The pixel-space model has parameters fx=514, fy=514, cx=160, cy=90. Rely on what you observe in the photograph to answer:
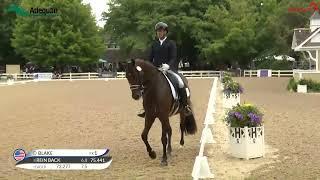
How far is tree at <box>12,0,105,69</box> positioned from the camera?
62.4 m

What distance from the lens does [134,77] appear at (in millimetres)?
8422

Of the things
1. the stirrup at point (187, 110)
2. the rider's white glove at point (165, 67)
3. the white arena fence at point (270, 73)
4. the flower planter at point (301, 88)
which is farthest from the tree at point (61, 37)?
the rider's white glove at point (165, 67)

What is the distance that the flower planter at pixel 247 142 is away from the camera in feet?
30.1

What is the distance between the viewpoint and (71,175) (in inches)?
318

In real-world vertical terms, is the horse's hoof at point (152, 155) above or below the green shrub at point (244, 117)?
below

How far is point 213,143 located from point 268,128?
302cm

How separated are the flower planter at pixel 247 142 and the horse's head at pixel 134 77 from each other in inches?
81.4

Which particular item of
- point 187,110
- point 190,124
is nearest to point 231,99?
point 190,124

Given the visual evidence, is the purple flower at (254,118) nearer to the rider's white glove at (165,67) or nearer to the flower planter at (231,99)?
the rider's white glove at (165,67)

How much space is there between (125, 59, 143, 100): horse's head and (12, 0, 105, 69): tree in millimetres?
54308

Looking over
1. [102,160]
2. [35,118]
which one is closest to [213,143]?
[102,160]

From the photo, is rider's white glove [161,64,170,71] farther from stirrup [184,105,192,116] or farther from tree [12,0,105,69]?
tree [12,0,105,69]

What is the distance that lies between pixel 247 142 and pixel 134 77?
239 centimetres

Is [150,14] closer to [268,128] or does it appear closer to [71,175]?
[268,128]
